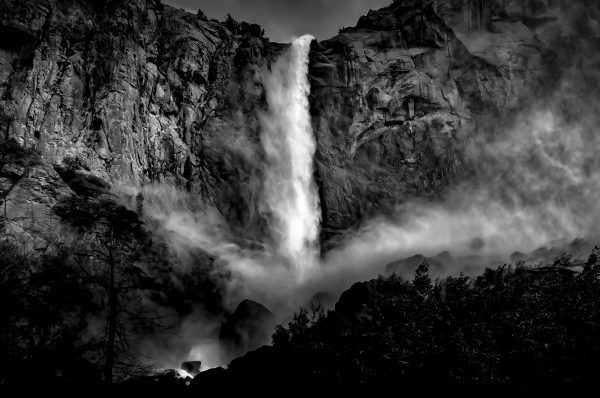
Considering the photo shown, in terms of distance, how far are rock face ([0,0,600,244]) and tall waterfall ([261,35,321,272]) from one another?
147 cm

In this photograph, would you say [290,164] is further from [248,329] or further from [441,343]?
[441,343]

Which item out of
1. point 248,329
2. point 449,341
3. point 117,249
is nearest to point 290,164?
point 248,329

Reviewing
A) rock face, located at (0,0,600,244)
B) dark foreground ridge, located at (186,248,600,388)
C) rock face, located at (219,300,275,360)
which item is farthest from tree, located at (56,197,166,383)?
dark foreground ridge, located at (186,248,600,388)

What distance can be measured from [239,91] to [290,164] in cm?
1092

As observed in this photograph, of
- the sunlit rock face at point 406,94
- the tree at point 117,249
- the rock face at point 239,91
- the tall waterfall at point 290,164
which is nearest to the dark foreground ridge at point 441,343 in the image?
the tree at point 117,249

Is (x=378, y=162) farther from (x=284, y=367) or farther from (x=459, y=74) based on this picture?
(x=284, y=367)

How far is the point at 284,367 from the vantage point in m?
24.0

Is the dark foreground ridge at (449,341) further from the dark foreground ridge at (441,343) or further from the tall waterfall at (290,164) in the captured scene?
the tall waterfall at (290,164)

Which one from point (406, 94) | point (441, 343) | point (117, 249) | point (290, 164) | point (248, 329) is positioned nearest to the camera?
point (441, 343)

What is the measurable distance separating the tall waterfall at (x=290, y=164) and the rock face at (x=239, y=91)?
1472 mm

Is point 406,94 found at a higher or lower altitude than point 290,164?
higher

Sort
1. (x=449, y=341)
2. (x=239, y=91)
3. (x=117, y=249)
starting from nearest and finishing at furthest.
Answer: (x=449, y=341) → (x=117, y=249) → (x=239, y=91)

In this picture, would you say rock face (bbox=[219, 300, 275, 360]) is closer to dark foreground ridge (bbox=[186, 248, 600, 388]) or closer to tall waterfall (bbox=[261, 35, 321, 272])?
tall waterfall (bbox=[261, 35, 321, 272])

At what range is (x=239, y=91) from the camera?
60062mm
